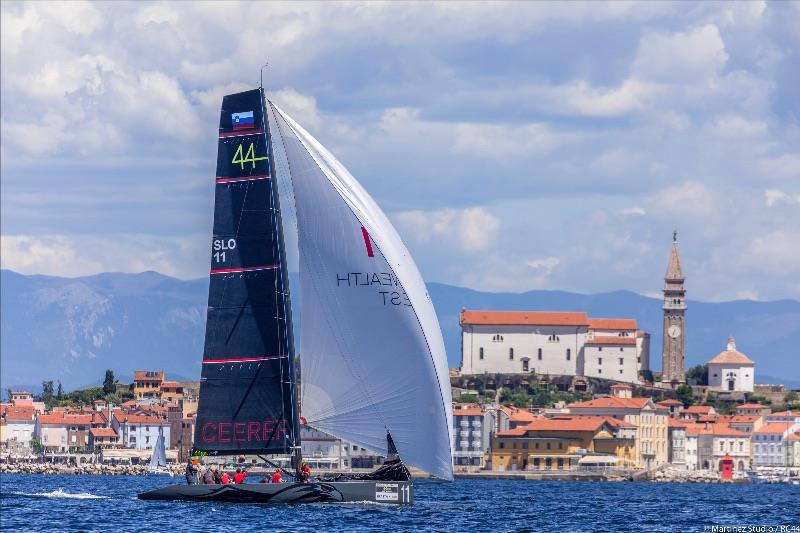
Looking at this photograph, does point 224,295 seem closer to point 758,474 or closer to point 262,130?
point 262,130

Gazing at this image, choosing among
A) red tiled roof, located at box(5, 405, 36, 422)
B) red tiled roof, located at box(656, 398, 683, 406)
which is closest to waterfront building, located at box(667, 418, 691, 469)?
red tiled roof, located at box(656, 398, 683, 406)

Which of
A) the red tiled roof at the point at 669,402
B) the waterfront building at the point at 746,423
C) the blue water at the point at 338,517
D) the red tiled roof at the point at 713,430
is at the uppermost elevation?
the red tiled roof at the point at 669,402

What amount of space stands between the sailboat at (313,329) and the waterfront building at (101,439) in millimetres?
105284

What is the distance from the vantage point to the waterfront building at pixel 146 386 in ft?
547

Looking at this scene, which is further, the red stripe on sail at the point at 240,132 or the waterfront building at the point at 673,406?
the waterfront building at the point at 673,406

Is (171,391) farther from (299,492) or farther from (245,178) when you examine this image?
(299,492)

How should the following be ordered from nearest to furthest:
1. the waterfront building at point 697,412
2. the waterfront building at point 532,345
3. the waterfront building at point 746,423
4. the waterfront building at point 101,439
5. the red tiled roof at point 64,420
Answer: the waterfront building at point 101,439 < the red tiled roof at point 64,420 < the waterfront building at point 746,423 < the waterfront building at point 697,412 < the waterfront building at point 532,345

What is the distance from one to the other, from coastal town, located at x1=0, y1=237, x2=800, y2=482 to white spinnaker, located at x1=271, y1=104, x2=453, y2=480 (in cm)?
6733

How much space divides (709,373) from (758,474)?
4014cm

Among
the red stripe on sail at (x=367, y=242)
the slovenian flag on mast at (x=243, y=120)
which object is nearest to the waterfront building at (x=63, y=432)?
the slovenian flag on mast at (x=243, y=120)

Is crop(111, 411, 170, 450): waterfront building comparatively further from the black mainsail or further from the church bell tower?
the black mainsail

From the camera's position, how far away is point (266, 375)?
39.8 m

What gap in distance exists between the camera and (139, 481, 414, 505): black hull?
3866cm

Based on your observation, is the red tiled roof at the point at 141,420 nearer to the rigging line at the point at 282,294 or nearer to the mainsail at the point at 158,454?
the mainsail at the point at 158,454
